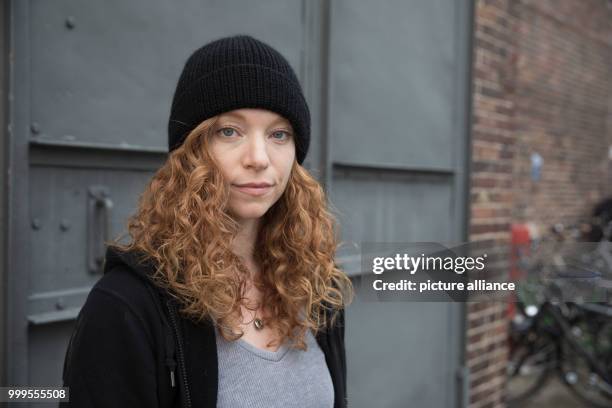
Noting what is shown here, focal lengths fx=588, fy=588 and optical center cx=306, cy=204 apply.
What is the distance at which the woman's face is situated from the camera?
1.46 m

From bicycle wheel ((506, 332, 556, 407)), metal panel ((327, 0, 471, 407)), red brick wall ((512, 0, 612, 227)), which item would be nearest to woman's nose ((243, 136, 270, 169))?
metal panel ((327, 0, 471, 407))

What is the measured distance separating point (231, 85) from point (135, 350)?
648mm

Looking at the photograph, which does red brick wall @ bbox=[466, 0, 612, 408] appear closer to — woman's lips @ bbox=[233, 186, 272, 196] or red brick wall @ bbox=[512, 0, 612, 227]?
red brick wall @ bbox=[512, 0, 612, 227]

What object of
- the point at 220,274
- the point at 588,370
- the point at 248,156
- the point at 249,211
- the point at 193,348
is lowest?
the point at 588,370

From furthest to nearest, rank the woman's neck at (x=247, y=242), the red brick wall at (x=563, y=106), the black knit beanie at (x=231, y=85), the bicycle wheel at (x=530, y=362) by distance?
1. the red brick wall at (x=563, y=106)
2. the bicycle wheel at (x=530, y=362)
3. the woman's neck at (x=247, y=242)
4. the black knit beanie at (x=231, y=85)

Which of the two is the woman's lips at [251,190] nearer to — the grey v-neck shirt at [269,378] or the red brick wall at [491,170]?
the grey v-neck shirt at [269,378]

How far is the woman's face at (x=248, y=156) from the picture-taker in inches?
57.3

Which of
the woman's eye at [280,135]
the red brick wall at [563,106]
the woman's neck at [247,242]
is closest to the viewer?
the woman's eye at [280,135]

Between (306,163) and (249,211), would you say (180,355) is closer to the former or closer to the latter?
(249,211)

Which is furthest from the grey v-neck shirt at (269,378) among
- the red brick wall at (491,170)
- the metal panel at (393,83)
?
the red brick wall at (491,170)

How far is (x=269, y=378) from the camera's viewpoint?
1.46 m

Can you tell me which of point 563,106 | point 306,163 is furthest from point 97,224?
point 563,106

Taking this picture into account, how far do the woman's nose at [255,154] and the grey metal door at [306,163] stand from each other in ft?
2.91

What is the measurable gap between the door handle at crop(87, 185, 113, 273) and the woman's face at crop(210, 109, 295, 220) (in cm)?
82
